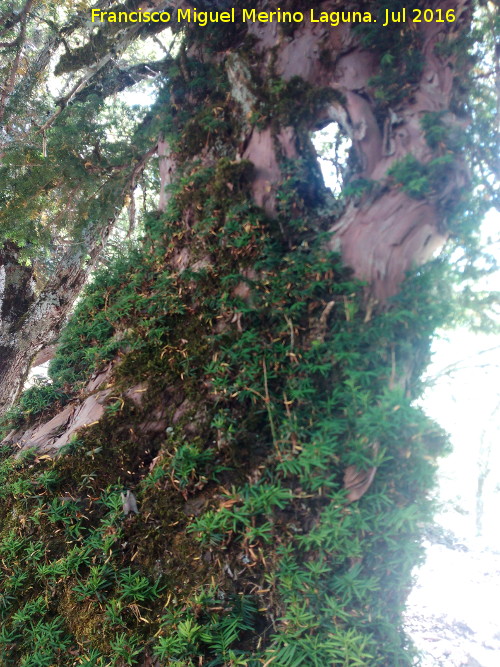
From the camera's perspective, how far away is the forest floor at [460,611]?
4.75 meters

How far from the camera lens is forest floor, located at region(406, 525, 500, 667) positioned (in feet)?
15.6

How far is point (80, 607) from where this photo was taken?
1702 millimetres

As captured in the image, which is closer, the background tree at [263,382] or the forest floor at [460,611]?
the background tree at [263,382]

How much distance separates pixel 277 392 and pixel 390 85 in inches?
71.9

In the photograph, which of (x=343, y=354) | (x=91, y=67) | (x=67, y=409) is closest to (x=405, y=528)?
(x=343, y=354)

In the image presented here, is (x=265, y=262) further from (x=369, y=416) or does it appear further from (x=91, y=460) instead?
(x=91, y=460)

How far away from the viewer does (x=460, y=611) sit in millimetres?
5496

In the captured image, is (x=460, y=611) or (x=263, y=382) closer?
(x=263, y=382)

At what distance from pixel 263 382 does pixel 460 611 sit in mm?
5593

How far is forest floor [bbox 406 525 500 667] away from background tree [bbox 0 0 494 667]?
11.4 feet

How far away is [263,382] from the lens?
6.34ft

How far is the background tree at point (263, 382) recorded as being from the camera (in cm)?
162

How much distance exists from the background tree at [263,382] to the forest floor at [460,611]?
3.48 meters

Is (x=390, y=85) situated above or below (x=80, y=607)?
above
